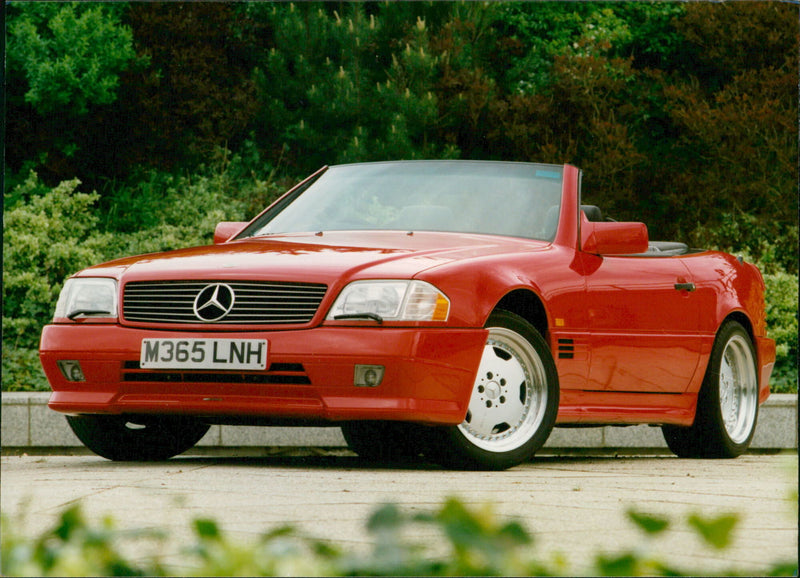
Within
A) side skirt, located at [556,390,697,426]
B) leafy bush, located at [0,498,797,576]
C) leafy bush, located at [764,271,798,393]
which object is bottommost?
leafy bush, located at [764,271,798,393]

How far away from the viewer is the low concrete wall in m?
8.55

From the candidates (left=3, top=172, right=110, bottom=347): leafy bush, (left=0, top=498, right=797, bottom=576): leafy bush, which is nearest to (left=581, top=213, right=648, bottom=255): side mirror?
(left=0, top=498, right=797, bottom=576): leafy bush

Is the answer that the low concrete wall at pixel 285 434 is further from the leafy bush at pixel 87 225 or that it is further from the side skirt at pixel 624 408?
the leafy bush at pixel 87 225

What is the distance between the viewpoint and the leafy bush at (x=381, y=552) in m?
1.98

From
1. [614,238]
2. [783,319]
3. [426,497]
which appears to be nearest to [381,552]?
[426,497]

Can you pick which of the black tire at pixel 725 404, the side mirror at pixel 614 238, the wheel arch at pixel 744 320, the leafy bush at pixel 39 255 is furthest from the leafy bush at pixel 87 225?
the side mirror at pixel 614 238

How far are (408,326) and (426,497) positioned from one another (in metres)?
0.91

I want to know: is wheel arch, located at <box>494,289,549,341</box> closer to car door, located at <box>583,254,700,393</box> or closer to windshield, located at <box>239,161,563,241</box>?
car door, located at <box>583,254,700,393</box>

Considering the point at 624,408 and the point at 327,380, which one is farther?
the point at 624,408

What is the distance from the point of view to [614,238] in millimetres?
6258

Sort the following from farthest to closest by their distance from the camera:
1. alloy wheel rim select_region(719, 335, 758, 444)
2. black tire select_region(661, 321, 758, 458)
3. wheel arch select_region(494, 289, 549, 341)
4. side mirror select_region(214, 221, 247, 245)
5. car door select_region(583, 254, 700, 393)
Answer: alloy wheel rim select_region(719, 335, 758, 444)
black tire select_region(661, 321, 758, 458)
side mirror select_region(214, 221, 247, 245)
car door select_region(583, 254, 700, 393)
wheel arch select_region(494, 289, 549, 341)

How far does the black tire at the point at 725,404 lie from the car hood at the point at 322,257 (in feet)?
4.96

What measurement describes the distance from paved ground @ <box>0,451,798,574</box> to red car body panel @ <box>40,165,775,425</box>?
0.29 meters

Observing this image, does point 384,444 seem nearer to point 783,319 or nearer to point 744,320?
point 744,320
